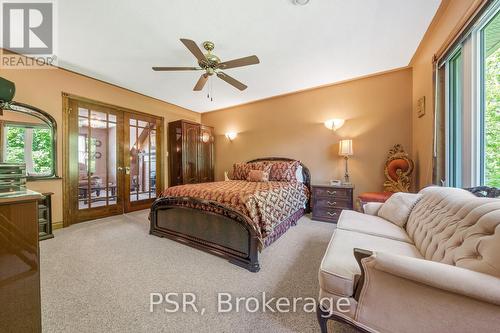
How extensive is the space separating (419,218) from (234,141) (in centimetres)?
420

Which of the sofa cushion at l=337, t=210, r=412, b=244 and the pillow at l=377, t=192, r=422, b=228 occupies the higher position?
the pillow at l=377, t=192, r=422, b=228

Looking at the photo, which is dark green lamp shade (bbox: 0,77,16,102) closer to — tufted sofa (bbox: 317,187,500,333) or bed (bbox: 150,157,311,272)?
bed (bbox: 150,157,311,272)

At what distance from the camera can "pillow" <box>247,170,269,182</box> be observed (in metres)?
3.71

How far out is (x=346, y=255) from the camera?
4.13 ft

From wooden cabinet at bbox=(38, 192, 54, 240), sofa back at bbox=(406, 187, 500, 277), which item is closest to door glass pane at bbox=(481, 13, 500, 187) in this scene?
sofa back at bbox=(406, 187, 500, 277)

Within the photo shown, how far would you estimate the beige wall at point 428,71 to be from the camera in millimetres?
1852

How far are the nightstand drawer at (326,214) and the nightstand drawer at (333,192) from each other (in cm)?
24

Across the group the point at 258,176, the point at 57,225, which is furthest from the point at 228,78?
the point at 57,225

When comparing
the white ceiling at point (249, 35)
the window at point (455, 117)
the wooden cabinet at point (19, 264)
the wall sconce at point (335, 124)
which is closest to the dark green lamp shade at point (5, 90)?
the white ceiling at point (249, 35)

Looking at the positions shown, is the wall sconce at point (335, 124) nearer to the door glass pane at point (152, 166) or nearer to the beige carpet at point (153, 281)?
the beige carpet at point (153, 281)

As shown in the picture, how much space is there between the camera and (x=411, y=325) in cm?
89

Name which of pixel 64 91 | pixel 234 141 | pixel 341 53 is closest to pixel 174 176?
pixel 234 141

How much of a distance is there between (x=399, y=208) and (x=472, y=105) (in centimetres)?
114

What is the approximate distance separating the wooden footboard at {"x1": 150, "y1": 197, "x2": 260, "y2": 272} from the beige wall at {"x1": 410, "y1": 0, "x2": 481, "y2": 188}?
254 centimetres
